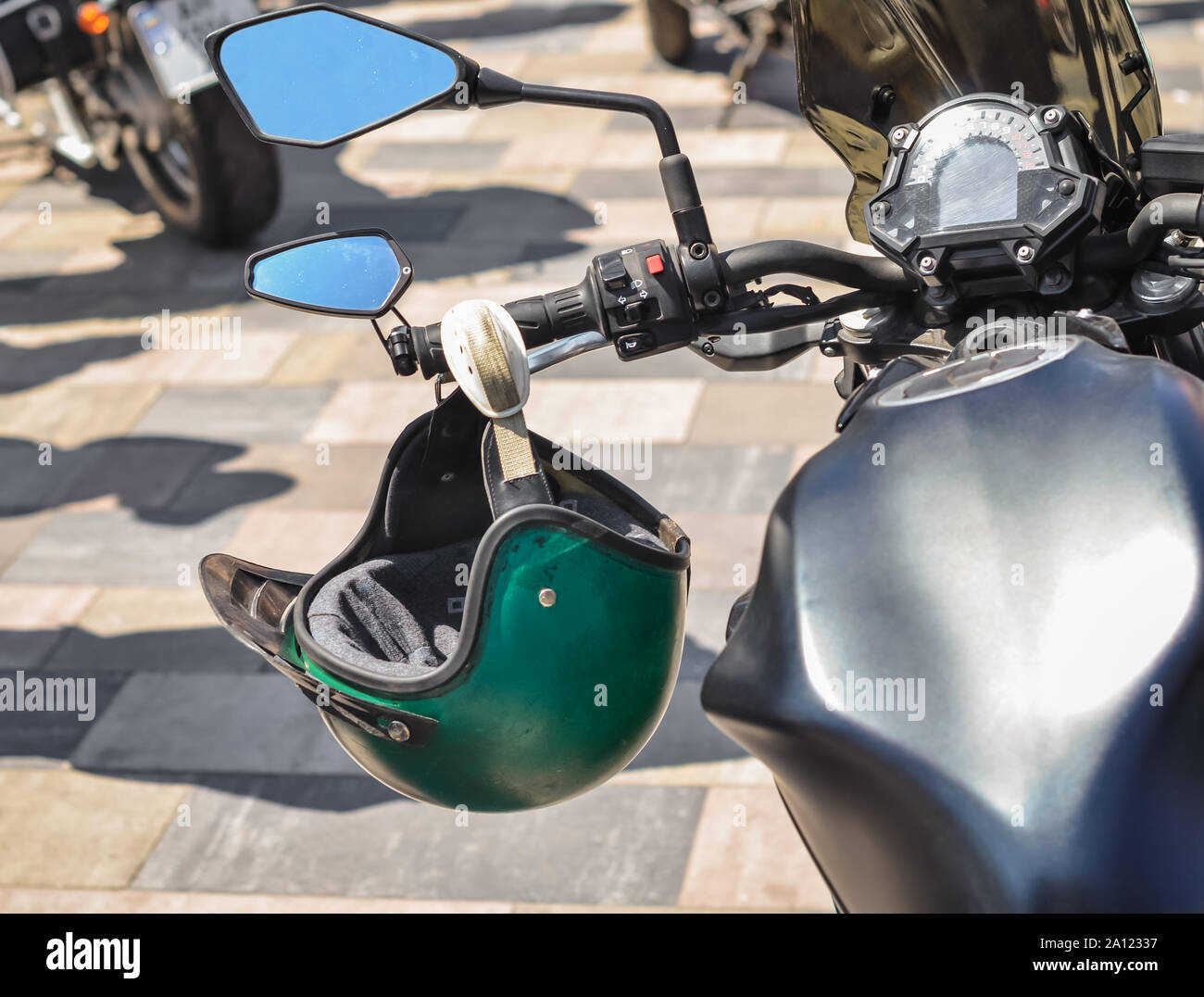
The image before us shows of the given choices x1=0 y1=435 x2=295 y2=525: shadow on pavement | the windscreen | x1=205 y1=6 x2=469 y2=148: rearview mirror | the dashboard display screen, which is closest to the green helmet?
x1=205 y1=6 x2=469 y2=148: rearview mirror

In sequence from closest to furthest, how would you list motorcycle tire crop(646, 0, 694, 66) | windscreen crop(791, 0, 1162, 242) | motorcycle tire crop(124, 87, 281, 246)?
windscreen crop(791, 0, 1162, 242) → motorcycle tire crop(124, 87, 281, 246) → motorcycle tire crop(646, 0, 694, 66)

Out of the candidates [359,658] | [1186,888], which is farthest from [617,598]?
[1186,888]

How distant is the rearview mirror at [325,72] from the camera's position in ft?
5.49

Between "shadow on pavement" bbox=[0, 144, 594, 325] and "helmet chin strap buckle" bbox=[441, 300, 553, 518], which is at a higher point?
"helmet chin strap buckle" bbox=[441, 300, 553, 518]

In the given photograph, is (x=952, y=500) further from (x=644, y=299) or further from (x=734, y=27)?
(x=734, y=27)

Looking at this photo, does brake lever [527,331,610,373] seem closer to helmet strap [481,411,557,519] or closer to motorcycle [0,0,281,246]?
helmet strap [481,411,557,519]

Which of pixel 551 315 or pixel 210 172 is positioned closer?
pixel 551 315

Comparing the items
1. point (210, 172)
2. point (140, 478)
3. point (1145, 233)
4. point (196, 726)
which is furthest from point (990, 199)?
point (210, 172)

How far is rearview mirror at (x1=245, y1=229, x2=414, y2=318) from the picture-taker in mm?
1761

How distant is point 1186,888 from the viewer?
1.02 m

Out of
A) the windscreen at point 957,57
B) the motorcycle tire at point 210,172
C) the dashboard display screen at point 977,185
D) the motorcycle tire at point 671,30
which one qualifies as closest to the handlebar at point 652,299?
the dashboard display screen at point 977,185

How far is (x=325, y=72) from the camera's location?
1.70m

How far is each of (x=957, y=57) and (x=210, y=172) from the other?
510 centimetres

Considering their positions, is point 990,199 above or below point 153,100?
above
